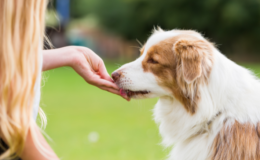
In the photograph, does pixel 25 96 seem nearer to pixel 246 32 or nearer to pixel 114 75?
pixel 114 75

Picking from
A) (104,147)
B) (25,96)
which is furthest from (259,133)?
(104,147)

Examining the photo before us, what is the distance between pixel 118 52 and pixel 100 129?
2782 cm

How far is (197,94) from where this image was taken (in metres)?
3.06

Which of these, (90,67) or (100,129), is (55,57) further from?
(100,129)

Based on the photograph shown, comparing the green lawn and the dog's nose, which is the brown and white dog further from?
the green lawn

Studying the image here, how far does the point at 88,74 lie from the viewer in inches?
104

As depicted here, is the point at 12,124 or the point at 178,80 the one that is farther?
the point at 178,80

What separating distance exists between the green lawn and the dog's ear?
1.24 meters

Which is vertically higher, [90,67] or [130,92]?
[90,67]

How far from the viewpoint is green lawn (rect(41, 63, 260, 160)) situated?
208 inches

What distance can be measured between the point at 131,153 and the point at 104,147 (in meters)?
0.54

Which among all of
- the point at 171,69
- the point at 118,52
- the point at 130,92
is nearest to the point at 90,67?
the point at 130,92

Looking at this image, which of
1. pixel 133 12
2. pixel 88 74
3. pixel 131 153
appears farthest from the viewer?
pixel 133 12

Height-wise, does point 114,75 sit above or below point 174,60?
below
